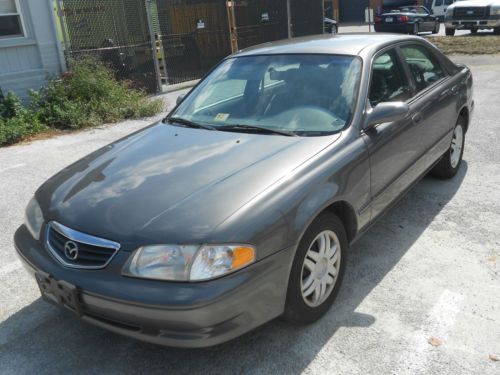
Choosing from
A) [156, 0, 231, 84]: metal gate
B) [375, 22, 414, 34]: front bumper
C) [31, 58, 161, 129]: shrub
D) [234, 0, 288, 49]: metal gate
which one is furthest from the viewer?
[375, 22, 414, 34]: front bumper

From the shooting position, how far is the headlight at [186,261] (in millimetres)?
2270

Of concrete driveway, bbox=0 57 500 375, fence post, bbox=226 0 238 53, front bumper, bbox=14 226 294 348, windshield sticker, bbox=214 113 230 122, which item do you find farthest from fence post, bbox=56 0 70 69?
front bumper, bbox=14 226 294 348

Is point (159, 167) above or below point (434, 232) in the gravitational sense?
above

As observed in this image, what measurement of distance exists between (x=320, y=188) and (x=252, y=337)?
3.17ft

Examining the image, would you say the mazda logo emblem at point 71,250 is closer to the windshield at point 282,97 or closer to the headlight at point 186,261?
the headlight at point 186,261

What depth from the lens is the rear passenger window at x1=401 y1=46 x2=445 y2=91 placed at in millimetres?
4208

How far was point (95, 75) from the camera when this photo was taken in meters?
9.55

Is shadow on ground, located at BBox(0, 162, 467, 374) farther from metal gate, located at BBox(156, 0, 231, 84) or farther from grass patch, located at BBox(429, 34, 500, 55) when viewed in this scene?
grass patch, located at BBox(429, 34, 500, 55)

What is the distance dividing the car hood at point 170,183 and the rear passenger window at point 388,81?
0.77 metres

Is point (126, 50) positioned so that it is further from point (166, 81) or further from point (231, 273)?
point (231, 273)

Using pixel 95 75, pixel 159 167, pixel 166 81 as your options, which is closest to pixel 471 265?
pixel 159 167

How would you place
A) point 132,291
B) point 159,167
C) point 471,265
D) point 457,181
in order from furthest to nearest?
point 457,181 < point 471,265 < point 159,167 < point 132,291

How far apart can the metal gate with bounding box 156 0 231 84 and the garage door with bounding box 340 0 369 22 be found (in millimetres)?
33310

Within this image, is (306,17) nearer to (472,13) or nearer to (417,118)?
(472,13)
